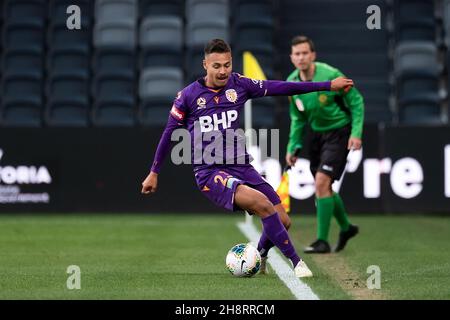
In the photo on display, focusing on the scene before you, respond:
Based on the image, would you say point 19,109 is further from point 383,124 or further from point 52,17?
point 383,124

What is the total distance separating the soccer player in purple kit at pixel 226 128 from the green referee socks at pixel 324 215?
2094 millimetres

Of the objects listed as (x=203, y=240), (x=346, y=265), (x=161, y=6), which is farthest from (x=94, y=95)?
(x=346, y=265)

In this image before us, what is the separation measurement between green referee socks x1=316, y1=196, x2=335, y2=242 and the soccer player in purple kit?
209 centimetres

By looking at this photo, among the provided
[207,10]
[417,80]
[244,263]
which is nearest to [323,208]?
[244,263]

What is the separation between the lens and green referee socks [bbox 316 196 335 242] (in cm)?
1018

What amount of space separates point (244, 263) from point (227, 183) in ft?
1.97

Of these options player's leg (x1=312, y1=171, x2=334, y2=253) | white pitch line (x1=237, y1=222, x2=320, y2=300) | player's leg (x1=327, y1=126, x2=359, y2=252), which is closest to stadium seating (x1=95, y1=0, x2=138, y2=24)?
white pitch line (x1=237, y1=222, x2=320, y2=300)

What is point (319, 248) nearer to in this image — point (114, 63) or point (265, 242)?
point (265, 242)

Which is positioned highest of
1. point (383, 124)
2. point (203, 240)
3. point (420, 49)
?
point (420, 49)

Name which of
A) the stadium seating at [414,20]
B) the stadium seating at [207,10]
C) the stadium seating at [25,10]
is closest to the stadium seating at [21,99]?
the stadium seating at [25,10]

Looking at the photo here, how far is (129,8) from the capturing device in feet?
59.3

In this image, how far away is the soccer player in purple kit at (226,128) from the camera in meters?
7.76

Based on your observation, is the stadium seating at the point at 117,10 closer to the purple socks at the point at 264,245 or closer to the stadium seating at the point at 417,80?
the stadium seating at the point at 417,80
